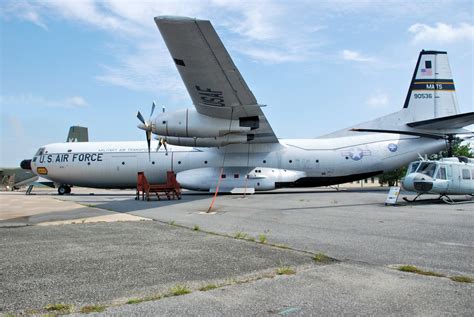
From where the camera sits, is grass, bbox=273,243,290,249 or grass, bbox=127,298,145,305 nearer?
grass, bbox=127,298,145,305

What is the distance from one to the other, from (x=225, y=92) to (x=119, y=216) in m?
8.96

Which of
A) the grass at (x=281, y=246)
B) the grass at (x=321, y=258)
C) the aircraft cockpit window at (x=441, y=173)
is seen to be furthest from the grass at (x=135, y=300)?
the aircraft cockpit window at (x=441, y=173)

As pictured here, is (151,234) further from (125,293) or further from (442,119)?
(442,119)

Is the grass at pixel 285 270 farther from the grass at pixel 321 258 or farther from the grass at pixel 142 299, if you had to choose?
the grass at pixel 142 299

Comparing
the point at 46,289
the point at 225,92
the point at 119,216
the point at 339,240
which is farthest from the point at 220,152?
the point at 46,289

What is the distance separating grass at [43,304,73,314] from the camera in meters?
3.71

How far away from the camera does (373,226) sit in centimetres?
957

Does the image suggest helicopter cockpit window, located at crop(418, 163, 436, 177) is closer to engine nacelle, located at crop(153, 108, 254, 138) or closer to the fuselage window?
the fuselage window

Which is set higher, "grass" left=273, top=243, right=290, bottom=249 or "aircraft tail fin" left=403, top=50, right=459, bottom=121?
"aircraft tail fin" left=403, top=50, right=459, bottom=121

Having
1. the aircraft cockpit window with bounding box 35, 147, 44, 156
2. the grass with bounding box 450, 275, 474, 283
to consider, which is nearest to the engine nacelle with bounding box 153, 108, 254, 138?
the aircraft cockpit window with bounding box 35, 147, 44, 156

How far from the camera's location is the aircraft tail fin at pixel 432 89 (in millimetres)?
24938

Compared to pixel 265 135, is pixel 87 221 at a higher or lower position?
lower

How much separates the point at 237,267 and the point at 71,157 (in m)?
24.7

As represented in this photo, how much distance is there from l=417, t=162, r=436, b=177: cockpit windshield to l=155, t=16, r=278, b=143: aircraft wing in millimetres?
8213
